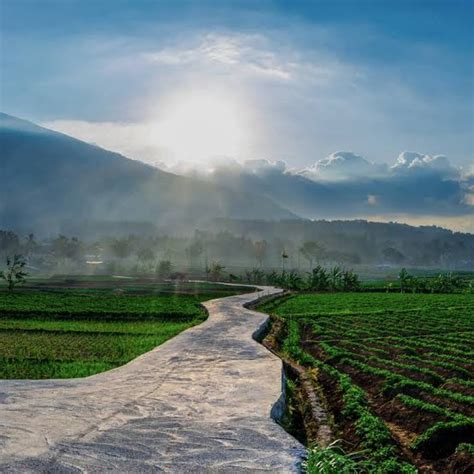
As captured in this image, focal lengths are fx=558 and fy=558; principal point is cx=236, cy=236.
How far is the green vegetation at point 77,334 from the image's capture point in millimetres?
17281

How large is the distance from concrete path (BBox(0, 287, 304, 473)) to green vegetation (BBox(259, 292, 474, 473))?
1126mm

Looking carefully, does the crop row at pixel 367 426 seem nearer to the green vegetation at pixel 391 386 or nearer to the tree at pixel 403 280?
the green vegetation at pixel 391 386

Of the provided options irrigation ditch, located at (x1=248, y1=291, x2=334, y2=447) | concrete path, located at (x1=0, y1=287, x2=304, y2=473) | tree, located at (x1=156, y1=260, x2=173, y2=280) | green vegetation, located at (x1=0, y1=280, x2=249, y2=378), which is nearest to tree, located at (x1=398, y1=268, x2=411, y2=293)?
green vegetation, located at (x1=0, y1=280, x2=249, y2=378)

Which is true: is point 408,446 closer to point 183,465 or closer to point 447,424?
point 447,424

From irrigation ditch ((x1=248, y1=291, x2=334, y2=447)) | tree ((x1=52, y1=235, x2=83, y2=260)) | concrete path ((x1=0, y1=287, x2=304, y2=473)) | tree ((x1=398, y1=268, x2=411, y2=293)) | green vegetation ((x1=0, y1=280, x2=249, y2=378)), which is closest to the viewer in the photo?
concrete path ((x1=0, y1=287, x2=304, y2=473))

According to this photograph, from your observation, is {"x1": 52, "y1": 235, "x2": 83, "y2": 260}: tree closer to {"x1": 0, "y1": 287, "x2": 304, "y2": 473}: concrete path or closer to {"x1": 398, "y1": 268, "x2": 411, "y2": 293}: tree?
{"x1": 398, "y1": 268, "x2": 411, "y2": 293}: tree

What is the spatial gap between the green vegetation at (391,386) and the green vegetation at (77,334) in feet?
20.8

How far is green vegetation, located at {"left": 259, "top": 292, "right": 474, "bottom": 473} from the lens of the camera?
9867mm

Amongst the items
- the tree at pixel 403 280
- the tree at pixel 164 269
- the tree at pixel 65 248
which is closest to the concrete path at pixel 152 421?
the tree at pixel 403 280

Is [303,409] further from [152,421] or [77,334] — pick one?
[77,334]

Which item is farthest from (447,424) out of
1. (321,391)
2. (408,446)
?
(321,391)

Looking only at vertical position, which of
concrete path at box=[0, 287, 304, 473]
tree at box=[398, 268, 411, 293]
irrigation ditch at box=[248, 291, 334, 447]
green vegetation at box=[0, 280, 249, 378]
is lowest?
green vegetation at box=[0, 280, 249, 378]

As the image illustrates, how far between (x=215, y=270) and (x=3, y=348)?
71148mm

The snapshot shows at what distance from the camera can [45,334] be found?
2716 centimetres
